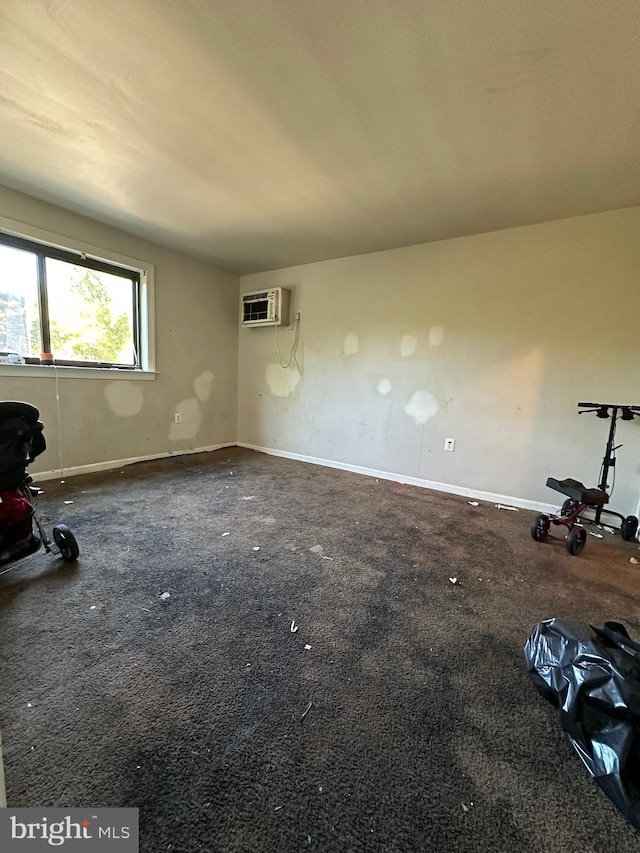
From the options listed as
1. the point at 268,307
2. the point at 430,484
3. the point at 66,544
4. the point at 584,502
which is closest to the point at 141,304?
the point at 268,307

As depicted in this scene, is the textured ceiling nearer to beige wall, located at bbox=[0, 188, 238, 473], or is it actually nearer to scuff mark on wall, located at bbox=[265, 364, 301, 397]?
beige wall, located at bbox=[0, 188, 238, 473]

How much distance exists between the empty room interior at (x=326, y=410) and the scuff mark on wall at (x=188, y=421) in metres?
0.12

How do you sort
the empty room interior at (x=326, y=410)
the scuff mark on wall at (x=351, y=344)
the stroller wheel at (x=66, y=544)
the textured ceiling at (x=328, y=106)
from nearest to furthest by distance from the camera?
1. the empty room interior at (x=326, y=410)
2. the textured ceiling at (x=328, y=106)
3. the stroller wheel at (x=66, y=544)
4. the scuff mark on wall at (x=351, y=344)

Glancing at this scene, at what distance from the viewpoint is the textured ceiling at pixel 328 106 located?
130cm

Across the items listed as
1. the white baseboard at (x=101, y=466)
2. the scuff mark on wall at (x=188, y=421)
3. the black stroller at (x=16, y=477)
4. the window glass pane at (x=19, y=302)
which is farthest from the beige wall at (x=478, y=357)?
the black stroller at (x=16, y=477)

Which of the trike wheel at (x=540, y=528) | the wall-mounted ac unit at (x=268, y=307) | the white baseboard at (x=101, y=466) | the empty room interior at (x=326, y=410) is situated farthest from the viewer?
the wall-mounted ac unit at (x=268, y=307)

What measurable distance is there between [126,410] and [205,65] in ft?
10.0

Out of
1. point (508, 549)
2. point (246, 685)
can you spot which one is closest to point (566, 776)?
point (246, 685)

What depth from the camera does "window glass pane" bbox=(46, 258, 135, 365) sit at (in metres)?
3.09

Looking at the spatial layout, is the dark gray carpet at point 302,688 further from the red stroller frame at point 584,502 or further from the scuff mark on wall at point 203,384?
the scuff mark on wall at point 203,384

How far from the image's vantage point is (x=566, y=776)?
36.2 inches

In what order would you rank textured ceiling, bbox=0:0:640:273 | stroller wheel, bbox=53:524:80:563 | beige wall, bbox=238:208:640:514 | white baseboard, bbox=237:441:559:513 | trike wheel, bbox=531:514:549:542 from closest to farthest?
textured ceiling, bbox=0:0:640:273 < stroller wheel, bbox=53:524:80:563 < trike wheel, bbox=531:514:549:542 < beige wall, bbox=238:208:640:514 < white baseboard, bbox=237:441:559:513

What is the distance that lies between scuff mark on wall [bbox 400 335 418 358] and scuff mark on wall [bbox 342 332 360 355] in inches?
20.7

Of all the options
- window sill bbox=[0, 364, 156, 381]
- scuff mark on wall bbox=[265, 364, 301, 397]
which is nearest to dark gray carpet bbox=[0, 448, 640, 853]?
window sill bbox=[0, 364, 156, 381]
